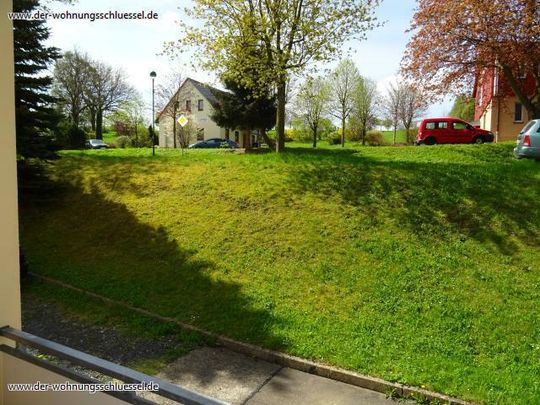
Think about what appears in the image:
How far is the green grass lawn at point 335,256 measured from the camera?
5.91 m

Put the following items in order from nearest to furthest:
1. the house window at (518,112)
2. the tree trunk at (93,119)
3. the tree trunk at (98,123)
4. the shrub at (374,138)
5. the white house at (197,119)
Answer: the house window at (518,112) < the shrub at (374,138) < the white house at (197,119) < the tree trunk at (98,123) < the tree trunk at (93,119)

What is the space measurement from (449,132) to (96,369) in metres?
26.6

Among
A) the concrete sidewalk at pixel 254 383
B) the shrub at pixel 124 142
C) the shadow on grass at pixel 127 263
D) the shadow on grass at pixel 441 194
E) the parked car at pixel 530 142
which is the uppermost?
the shrub at pixel 124 142

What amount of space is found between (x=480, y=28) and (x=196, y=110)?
41104 millimetres

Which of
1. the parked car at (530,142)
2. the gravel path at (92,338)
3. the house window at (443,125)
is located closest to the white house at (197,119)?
the house window at (443,125)

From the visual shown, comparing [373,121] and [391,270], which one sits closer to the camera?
[391,270]

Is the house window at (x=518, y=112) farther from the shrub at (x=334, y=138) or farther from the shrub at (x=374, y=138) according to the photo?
the shrub at (x=334, y=138)

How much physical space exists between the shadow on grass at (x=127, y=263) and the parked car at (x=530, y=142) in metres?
10.6

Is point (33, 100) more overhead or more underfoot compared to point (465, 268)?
more overhead

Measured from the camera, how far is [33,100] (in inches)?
505

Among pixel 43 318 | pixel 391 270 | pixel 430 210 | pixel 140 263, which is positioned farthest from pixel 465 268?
pixel 43 318

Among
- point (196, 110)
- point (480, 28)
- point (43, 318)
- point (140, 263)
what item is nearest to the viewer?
point (43, 318)

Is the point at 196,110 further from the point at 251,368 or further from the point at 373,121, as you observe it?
the point at 251,368

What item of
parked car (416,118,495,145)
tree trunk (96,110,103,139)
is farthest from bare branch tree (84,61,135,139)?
parked car (416,118,495,145)
